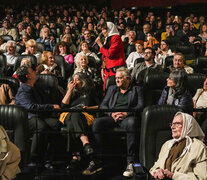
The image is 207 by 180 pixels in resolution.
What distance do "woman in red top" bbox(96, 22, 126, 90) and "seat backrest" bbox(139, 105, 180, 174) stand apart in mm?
2377

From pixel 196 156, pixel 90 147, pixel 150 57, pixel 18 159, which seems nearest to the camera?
pixel 196 156

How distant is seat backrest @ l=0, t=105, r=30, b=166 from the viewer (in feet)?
9.50

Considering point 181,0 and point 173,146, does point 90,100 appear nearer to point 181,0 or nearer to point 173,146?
point 173,146

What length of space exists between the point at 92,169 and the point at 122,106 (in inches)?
33.0

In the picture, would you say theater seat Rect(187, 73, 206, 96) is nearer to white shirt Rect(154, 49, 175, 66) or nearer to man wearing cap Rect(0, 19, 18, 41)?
white shirt Rect(154, 49, 175, 66)

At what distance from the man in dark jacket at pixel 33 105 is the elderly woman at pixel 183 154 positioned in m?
1.30

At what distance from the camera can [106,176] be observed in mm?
3447

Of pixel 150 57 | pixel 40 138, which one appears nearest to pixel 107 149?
pixel 40 138

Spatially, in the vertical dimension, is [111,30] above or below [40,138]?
above

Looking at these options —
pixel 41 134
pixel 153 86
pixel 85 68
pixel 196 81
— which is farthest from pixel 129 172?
pixel 85 68

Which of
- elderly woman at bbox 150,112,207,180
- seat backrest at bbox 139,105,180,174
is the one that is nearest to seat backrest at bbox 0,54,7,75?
seat backrest at bbox 139,105,180,174

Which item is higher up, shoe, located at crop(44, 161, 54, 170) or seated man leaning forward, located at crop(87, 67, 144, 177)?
seated man leaning forward, located at crop(87, 67, 144, 177)

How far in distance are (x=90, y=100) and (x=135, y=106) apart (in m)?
0.53

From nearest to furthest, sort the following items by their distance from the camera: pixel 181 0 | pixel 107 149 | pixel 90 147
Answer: pixel 90 147 < pixel 107 149 < pixel 181 0
